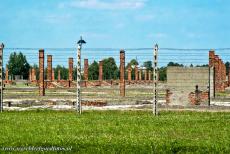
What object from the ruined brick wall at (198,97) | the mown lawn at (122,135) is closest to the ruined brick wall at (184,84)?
the ruined brick wall at (198,97)

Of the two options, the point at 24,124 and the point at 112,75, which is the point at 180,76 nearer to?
the point at 24,124

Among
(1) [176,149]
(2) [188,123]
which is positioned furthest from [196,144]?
A: (2) [188,123]

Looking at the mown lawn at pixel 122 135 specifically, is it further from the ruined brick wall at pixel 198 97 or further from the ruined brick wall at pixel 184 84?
the ruined brick wall at pixel 198 97

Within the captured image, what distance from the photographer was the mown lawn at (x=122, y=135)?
318 inches

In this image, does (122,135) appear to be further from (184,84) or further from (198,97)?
(198,97)

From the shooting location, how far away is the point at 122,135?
9938mm

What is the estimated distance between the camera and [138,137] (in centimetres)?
950

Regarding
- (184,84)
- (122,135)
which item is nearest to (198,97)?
(184,84)

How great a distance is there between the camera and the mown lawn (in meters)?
8.07

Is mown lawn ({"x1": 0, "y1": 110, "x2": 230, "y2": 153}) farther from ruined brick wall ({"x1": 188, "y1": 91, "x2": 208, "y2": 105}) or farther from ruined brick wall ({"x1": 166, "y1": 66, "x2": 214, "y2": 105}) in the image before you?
ruined brick wall ({"x1": 188, "y1": 91, "x2": 208, "y2": 105})

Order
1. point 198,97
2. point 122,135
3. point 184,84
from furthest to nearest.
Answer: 1. point 198,97
2. point 184,84
3. point 122,135

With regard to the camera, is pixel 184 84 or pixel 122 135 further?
pixel 184 84

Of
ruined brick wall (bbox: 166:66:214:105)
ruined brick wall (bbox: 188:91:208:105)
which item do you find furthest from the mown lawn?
ruined brick wall (bbox: 188:91:208:105)

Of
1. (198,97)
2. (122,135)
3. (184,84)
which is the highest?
(184,84)
